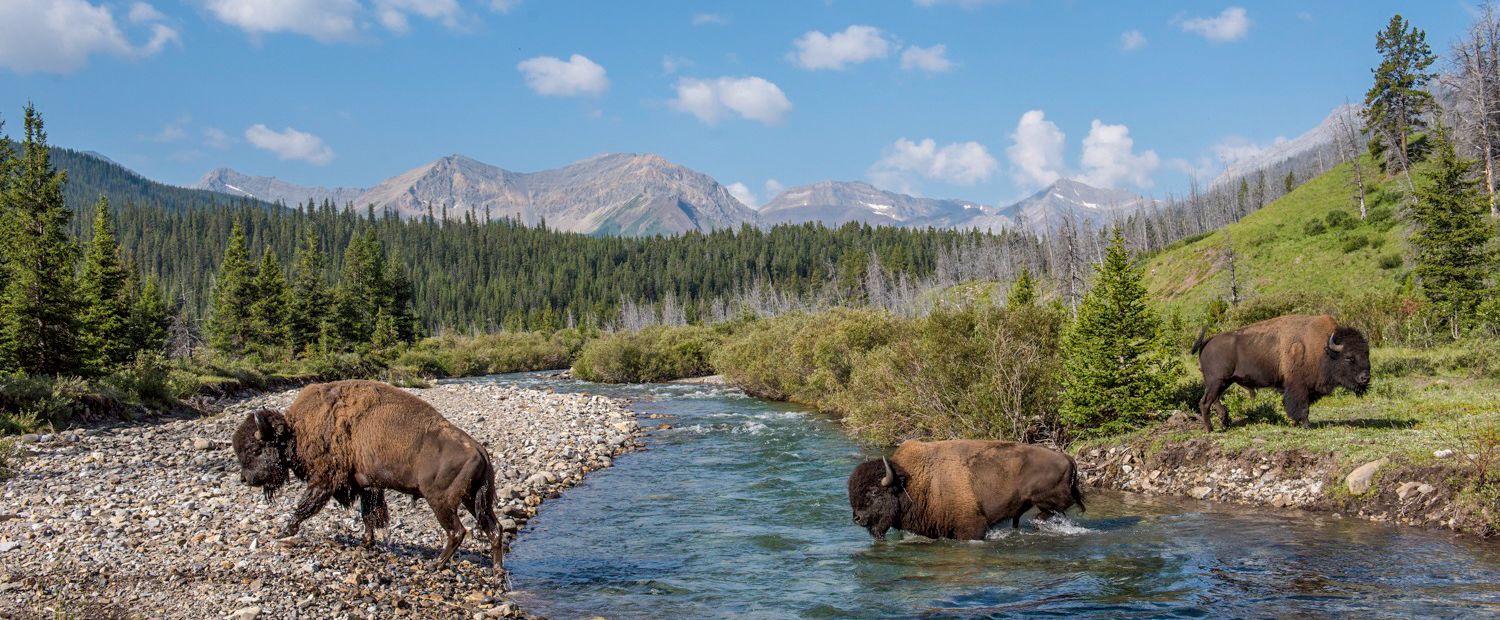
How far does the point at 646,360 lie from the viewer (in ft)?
220

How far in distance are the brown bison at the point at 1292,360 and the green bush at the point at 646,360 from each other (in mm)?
50339

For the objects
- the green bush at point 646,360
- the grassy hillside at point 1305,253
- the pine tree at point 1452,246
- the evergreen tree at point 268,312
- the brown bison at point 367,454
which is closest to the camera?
the brown bison at point 367,454

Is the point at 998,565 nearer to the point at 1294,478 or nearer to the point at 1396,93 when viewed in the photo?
the point at 1294,478

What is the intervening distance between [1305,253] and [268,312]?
8218 centimetres

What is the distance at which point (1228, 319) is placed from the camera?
1668 inches

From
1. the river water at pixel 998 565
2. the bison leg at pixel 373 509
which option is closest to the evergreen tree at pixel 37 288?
the river water at pixel 998 565

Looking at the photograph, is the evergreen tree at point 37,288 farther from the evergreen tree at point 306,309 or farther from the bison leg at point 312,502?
the evergreen tree at point 306,309

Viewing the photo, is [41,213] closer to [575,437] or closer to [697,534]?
[575,437]

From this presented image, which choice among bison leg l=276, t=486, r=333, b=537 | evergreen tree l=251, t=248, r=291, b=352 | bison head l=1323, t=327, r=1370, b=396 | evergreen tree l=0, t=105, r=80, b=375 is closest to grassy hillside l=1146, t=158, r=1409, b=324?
bison head l=1323, t=327, r=1370, b=396

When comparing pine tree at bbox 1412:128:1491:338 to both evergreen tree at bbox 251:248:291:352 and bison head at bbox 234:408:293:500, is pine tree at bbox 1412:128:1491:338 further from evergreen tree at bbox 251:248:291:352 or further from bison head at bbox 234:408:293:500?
evergreen tree at bbox 251:248:291:352

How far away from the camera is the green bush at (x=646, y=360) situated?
2603 inches

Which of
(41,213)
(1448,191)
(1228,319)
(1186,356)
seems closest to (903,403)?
(1186,356)

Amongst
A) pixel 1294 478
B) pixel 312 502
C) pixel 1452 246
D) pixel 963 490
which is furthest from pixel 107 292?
pixel 1452 246

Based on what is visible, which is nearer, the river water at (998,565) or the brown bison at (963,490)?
the river water at (998,565)
